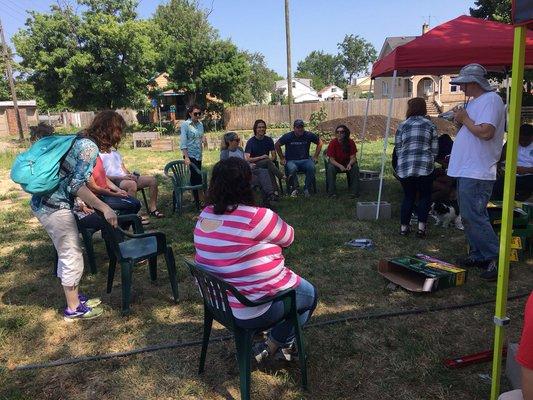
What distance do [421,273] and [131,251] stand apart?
7.88 ft

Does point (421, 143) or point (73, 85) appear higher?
point (73, 85)

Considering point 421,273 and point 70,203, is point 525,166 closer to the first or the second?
point 421,273

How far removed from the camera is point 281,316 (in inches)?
92.5

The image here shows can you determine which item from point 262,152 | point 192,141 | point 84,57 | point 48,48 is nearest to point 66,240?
point 192,141

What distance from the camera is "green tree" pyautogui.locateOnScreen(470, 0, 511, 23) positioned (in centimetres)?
1973

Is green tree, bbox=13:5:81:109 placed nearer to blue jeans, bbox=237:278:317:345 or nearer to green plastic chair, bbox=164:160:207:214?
green plastic chair, bbox=164:160:207:214

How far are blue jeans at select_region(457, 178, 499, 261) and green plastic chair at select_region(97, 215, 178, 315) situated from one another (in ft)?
8.24

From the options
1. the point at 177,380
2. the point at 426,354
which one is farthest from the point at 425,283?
the point at 177,380

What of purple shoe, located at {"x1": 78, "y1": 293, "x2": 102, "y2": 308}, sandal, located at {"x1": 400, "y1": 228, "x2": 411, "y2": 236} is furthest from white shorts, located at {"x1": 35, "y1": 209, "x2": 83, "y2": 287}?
sandal, located at {"x1": 400, "y1": 228, "x2": 411, "y2": 236}

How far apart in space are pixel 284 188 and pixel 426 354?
5.55m

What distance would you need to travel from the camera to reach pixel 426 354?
2783mm

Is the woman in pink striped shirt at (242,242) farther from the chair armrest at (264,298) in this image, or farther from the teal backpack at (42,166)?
the teal backpack at (42,166)

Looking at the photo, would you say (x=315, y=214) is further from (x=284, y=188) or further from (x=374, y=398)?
(x=374, y=398)

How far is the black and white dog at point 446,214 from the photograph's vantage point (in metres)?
5.37
